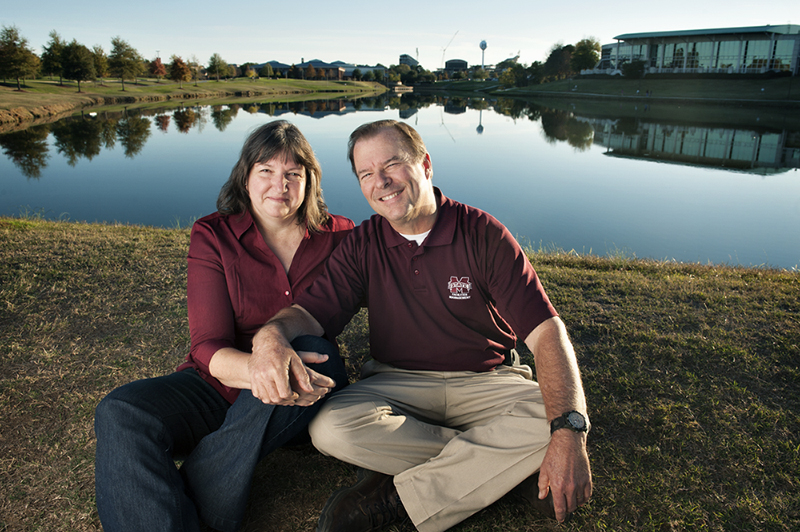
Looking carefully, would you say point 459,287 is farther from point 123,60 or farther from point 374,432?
point 123,60

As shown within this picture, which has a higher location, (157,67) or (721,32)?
(721,32)

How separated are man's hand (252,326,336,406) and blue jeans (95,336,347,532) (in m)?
0.07

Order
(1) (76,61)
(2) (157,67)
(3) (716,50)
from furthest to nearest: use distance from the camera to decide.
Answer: (2) (157,67)
(3) (716,50)
(1) (76,61)

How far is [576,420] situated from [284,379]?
1.15 meters

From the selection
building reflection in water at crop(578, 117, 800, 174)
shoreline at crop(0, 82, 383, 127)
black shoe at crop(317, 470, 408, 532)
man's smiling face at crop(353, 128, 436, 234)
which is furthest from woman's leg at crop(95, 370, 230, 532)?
shoreline at crop(0, 82, 383, 127)

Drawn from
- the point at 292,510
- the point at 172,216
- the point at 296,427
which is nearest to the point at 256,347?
the point at 296,427

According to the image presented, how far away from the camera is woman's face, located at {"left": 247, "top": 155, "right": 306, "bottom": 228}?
2.56 m

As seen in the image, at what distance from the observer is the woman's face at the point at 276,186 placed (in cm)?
256

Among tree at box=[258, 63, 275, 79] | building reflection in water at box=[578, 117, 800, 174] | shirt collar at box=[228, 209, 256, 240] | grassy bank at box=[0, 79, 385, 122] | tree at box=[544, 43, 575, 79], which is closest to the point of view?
shirt collar at box=[228, 209, 256, 240]

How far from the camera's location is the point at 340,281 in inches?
102

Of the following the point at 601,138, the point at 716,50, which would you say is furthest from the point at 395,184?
the point at 716,50

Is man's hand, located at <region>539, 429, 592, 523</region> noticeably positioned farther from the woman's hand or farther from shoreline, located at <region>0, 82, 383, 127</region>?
shoreline, located at <region>0, 82, 383, 127</region>

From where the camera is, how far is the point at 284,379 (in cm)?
200

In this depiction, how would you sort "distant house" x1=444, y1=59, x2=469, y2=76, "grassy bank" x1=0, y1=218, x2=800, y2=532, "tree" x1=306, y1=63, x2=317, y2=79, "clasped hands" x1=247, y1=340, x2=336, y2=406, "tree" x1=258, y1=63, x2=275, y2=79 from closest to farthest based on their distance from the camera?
"clasped hands" x1=247, y1=340, x2=336, y2=406 < "grassy bank" x1=0, y1=218, x2=800, y2=532 < "tree" x1=258, y1=63, x2=275, y2=79 < "tree" x1=306, y1=63, x2=317, y2=79 < "distant house" x1=444, y1=59, x2=469, y2=76
